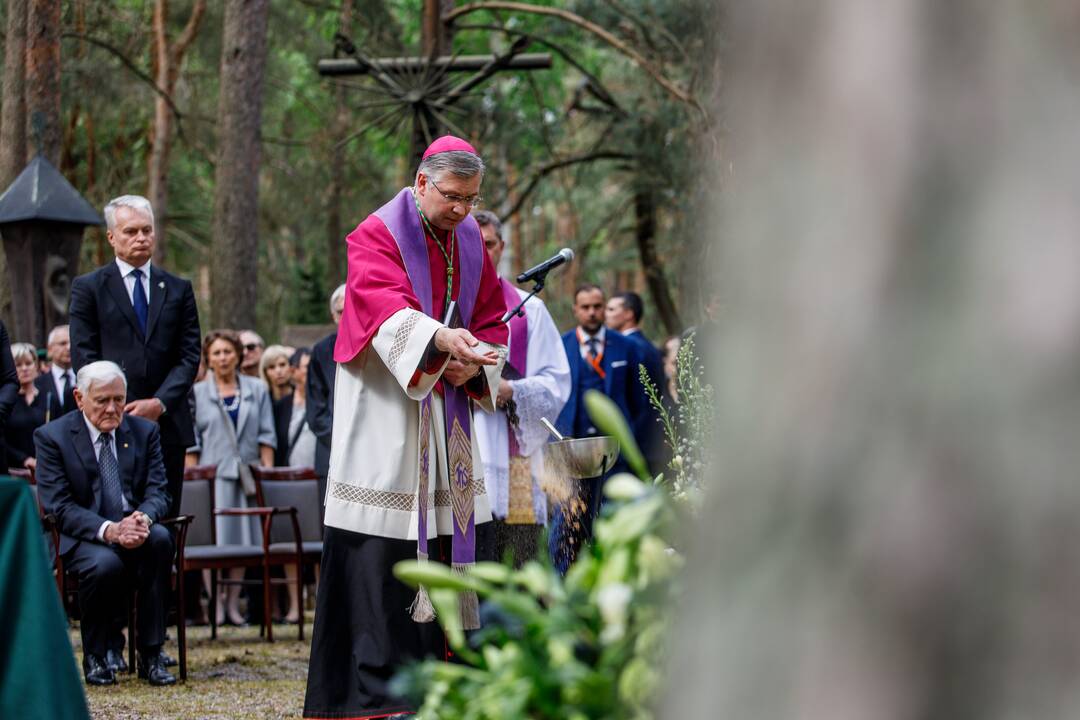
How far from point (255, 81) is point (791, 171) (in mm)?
15748

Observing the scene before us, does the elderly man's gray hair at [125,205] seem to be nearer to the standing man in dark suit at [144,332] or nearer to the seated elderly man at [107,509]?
the standing man in dark suit at [144,332]

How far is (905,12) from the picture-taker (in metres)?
1.63

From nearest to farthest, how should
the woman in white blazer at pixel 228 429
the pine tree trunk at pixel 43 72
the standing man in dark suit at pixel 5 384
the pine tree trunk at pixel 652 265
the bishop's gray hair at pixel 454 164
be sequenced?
the bishop's gray hair at pixel 454 164 → the standing man in dark suit at pixel 5 384 → the woman in white blazer at pixel 228 429 → the pine tree trunk at pixel 43 72 → the pine tree trunk at pixel 652 265

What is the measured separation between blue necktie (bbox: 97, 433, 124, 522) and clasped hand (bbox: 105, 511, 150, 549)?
0.64ft

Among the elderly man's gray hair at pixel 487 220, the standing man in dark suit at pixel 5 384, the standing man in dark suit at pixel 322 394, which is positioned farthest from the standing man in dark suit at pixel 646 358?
the standing man in dark suit at pixel 5 384

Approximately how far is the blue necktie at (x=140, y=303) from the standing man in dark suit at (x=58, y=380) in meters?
1.99

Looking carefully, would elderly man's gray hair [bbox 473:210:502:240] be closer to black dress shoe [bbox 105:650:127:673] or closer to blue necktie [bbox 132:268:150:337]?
blue necktie [bbox 132:268:150:337]

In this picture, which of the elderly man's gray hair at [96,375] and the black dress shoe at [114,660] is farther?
the black dress shoe at [114,660]

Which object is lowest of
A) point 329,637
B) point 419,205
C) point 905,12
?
point 329,637

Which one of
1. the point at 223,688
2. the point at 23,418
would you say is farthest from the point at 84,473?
the point at 23,418

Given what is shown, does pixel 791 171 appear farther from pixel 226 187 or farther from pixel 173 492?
pixel 226 187

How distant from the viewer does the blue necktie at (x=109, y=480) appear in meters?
7.73

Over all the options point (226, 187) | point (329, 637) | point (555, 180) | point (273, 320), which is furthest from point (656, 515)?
point (555, 180)

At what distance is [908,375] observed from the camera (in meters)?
1.61
